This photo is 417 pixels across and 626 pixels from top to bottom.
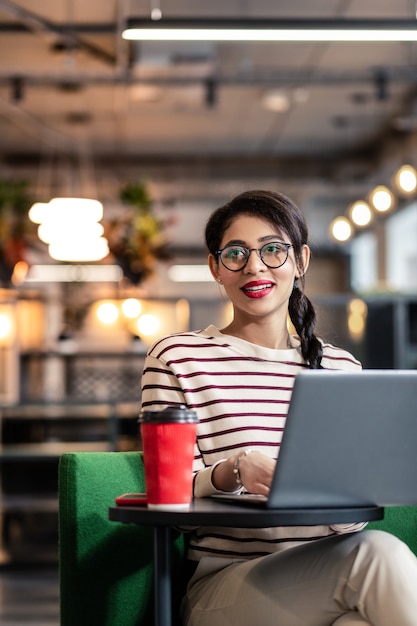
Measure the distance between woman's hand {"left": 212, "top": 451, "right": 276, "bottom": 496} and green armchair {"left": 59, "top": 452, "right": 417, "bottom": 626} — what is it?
1.05ft

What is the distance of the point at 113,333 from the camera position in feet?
50.7

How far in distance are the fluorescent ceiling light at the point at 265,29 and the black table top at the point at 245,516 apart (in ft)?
10.8

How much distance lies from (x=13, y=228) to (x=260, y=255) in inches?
253

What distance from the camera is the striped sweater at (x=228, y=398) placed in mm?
1825

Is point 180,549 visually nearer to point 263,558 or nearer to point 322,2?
point 263,558

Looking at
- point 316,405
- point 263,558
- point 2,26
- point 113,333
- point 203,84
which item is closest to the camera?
point 316,405

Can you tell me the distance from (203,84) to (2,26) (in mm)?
1719

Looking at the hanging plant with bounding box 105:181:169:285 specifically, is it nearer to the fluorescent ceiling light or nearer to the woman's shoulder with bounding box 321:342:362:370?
the fluorescent ceiling light

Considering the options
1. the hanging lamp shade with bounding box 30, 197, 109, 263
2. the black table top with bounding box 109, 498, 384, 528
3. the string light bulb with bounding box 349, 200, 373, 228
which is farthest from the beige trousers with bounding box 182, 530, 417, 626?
the string light bulb with bounding box 349, 200, 373, 228

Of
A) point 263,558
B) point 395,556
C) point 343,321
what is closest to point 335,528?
point 263,558

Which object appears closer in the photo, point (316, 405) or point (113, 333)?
point (316, 405)

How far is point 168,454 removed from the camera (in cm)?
144

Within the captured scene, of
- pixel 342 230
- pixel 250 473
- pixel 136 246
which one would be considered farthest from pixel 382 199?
pixel 250 473

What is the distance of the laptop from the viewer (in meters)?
1.40
